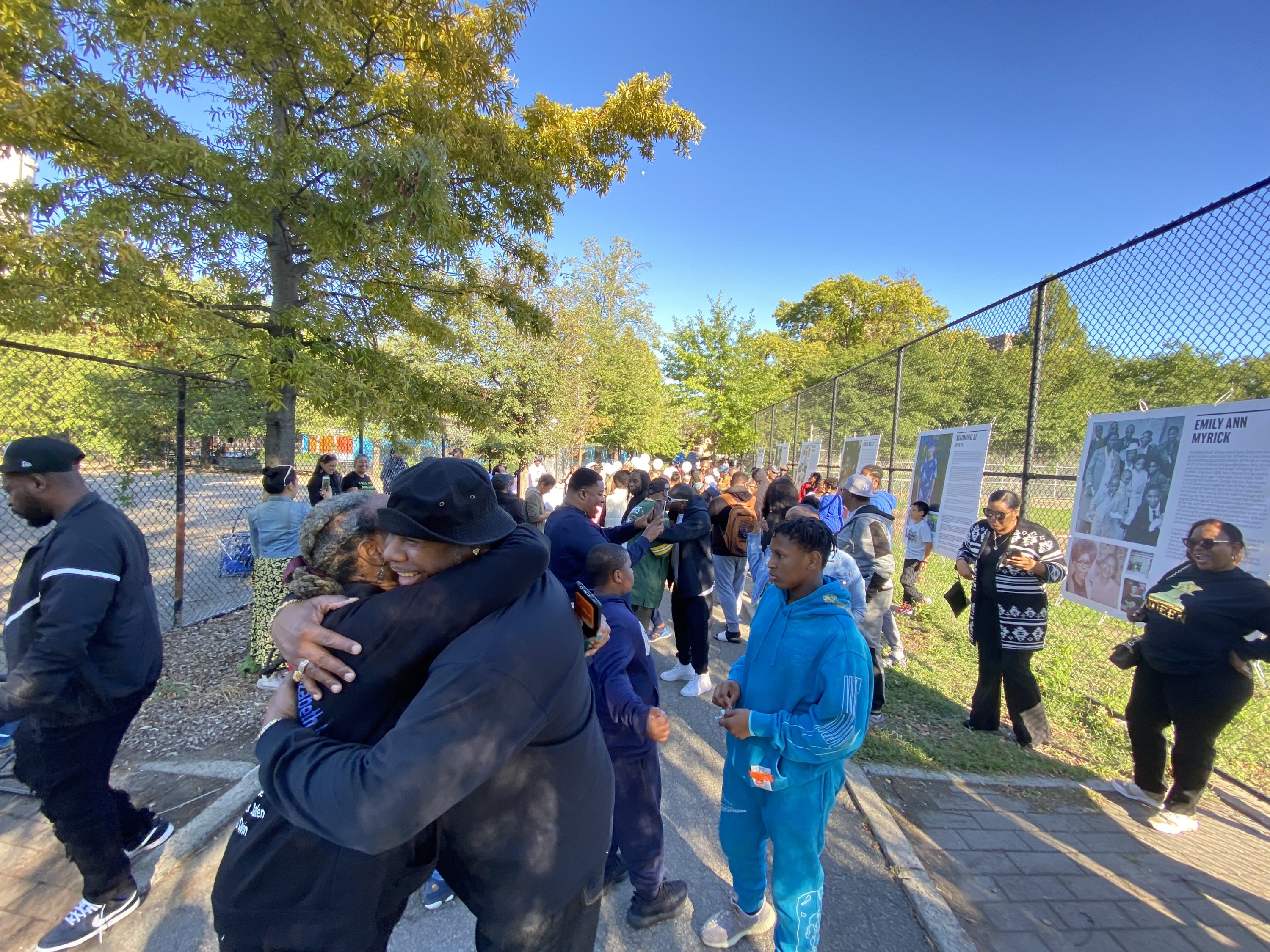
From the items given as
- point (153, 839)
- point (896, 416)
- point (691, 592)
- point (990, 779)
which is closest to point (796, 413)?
point (896, 416)

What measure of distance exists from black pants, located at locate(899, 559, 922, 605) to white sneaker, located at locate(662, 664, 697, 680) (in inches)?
152

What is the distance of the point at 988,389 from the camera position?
Result: 5770mm

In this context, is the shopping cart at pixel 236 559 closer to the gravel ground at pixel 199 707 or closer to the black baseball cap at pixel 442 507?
the gravel ground at pixel 199 707

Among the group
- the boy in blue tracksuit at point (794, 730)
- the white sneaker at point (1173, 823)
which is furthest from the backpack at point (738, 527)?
the boy in blue tracksuit at point (794, 730)

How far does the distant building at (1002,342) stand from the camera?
17.9 ft

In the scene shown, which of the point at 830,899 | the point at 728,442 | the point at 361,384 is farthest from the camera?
the point at 728,442

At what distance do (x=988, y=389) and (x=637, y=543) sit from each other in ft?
13.3

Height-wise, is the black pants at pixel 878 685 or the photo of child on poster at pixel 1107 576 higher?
the photo of child on poster at pixel 1107 576

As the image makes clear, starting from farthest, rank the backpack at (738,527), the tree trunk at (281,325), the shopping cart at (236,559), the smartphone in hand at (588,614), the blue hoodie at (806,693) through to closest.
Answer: the shopping cart at (236,559)
the backpack at (738,527)
the tree trunk at (281,325)
the blue hoodie at (806,693)
the smartphone in hand at (588,614)

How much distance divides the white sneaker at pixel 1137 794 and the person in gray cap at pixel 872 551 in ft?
5.00

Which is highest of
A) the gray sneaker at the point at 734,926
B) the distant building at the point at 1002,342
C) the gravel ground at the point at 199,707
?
the distant building at the point at 1002,342

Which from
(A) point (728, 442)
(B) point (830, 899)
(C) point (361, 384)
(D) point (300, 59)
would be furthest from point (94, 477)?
(A) point (728, 442)

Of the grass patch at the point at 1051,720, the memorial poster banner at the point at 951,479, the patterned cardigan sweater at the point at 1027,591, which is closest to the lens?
the grass patch at the point at 1051,720

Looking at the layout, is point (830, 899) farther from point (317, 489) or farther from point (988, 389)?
point (317, 489)
